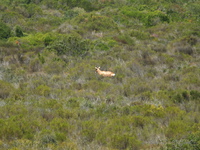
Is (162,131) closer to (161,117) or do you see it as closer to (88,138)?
(161,117)

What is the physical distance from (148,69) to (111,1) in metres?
28.1

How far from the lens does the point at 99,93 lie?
8.15 m

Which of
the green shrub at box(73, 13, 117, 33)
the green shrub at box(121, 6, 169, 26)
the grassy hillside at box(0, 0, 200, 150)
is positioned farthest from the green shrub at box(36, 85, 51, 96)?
the green shrub at box(121, 6, 169, 26)

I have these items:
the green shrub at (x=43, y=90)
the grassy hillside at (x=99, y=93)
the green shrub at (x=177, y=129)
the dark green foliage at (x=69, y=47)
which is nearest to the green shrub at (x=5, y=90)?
the grassy hillside at (x=99, y=93)

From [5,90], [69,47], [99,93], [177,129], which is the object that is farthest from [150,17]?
[177,129]

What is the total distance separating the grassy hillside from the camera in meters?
4.98

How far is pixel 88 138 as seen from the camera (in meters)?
5.10

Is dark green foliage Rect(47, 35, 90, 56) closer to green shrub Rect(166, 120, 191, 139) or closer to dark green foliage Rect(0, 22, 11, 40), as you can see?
dark green foliage Rect(0, 22, 11, 40)

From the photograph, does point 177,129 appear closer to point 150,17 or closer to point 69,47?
point 69,47

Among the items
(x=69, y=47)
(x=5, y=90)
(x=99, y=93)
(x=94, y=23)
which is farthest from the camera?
(x=94, y=23)

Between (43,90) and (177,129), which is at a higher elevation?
(177,129)

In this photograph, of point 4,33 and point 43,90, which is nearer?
point 43,90

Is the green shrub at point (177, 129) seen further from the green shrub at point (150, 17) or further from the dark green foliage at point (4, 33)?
the green shrub at point (150, 17)

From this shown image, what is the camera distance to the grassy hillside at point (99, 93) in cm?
498
